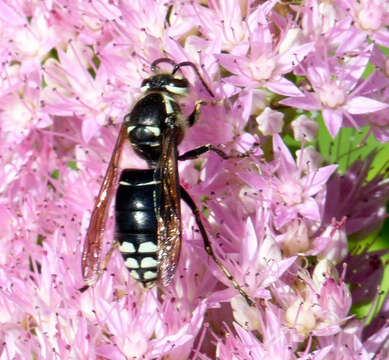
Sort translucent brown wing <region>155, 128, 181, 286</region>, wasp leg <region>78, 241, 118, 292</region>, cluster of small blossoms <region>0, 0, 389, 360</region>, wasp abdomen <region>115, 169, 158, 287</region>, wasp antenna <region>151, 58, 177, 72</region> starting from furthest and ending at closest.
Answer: wasp antenna <region>151, 58, 177, 72</region> → wasp leg <region>78, 241, 118, 292</region> → cluster of small blossoms <region>0, 0, 389, 360</region> → wasp abdomen <region>115, 169, 158, 287</region> → translucent brown wing <region>155, 128, 181, 286</region>

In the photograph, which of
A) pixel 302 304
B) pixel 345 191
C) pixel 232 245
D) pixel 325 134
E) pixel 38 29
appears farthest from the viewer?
pixel 325 134

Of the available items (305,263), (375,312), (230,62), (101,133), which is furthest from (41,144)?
(375,312)

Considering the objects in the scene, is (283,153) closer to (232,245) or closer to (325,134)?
(232,245)

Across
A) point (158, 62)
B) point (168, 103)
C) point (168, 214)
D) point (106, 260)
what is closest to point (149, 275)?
point (168, 214)

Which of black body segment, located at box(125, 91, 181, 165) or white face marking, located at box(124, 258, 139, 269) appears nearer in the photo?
white face marking, located at box(124, 258, 139, 269)

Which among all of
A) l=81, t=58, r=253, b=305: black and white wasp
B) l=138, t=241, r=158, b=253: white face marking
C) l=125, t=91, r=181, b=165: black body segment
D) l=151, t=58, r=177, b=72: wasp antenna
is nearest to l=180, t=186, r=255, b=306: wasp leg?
l=81, t=58, r=253, b=305: black and white wasp

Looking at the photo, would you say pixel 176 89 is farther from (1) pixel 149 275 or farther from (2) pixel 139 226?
(1) pixel 149 275

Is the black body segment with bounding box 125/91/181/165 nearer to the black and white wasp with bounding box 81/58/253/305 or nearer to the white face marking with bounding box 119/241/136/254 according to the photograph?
the black and white wasp with bounding box 81/58/253/305
